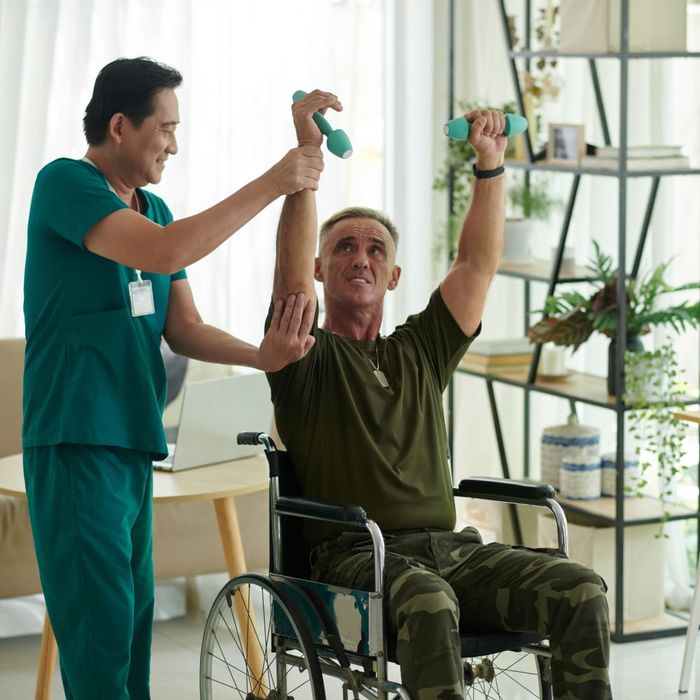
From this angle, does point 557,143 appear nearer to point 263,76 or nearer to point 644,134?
point 644,134

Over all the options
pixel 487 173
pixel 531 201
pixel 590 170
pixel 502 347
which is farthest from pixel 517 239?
pixel 487 173

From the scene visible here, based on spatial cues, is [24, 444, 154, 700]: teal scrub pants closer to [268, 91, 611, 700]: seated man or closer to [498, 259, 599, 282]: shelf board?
[268, 91, 611, 700]: seated man

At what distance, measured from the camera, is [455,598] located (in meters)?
2.32

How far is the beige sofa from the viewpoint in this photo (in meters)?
3.67

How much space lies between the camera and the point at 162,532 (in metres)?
3.83

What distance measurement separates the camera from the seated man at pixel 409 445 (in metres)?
2.28

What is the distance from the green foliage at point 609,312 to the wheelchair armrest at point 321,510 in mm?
1586

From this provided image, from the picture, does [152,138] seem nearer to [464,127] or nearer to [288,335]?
[288,335]

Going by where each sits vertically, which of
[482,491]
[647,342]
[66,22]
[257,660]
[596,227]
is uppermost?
[66,22]

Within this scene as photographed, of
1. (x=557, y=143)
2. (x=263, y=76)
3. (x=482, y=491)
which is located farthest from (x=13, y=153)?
(x=482, y=491)

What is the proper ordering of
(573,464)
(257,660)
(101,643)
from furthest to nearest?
(573,464), (257,660), (101,643)

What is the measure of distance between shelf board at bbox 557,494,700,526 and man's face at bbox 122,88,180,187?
194 centimetres

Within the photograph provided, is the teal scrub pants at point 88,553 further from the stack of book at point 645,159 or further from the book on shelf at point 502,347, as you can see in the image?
the book on shelf at point 502,347

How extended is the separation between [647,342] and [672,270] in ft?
0.85
